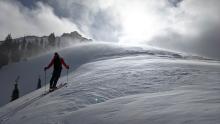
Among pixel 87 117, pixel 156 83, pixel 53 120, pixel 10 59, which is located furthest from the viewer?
pixel 10 59

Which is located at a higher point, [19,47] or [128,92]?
[19,47]

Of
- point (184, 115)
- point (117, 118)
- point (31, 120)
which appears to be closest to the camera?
point (184, 115)

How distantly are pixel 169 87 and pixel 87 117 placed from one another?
14.5 feet

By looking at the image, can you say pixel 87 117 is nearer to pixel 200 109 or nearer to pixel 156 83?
pixel 200 109

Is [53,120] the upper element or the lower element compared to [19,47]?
lower

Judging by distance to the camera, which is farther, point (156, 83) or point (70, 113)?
point (156, 83)

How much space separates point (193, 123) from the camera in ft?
20.0

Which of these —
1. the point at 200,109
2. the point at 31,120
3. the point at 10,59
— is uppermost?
the point at 10,59

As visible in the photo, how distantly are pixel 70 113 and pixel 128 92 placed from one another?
2947 mm

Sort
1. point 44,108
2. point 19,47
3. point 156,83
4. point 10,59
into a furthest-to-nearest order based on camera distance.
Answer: point 19,47 → point 10,59 → point 156,83 → point 44,108

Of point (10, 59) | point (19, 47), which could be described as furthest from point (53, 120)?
point (19, 47)

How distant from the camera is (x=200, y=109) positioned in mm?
6926

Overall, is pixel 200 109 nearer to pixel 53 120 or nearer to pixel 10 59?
pixel 53 120

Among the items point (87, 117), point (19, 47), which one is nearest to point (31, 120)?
point (87, 117)
